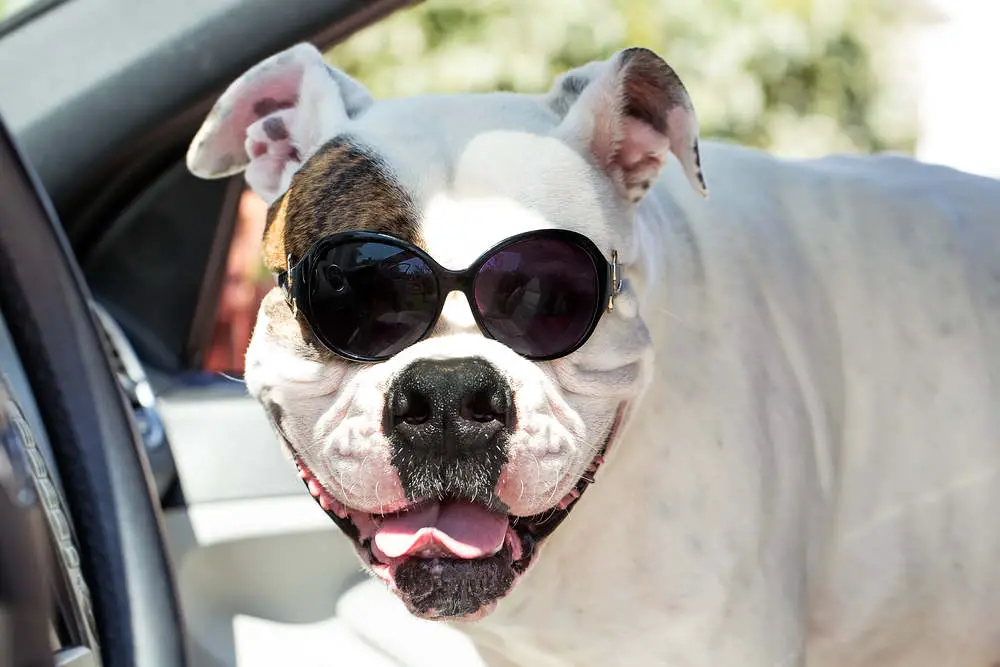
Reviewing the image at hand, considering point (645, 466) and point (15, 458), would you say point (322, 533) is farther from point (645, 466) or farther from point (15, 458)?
point (15, 458)

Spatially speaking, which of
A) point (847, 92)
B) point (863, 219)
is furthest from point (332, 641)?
point (847, 92)

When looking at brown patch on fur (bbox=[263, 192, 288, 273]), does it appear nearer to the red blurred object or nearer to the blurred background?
the red blurred object

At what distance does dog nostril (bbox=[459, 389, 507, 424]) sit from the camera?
1579 millimetres

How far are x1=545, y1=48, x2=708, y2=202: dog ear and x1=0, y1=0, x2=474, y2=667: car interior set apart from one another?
0.58m

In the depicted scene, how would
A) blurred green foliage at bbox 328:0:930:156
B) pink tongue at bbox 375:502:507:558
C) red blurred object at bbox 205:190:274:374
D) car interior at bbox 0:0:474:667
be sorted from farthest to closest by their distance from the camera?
1. blurred green foliage at bbox 328:0:930:156
2. red blurred object at bbox 205:190:274:374
3. pink tongue at bbox 375:502:507:558
4. car interior at bbox 0:0:474:667

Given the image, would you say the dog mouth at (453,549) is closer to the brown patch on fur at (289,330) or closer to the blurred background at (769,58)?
the brown patch on fur at (289,330)

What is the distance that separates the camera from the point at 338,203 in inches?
68.2

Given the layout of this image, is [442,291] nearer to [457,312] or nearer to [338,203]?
[457,312]

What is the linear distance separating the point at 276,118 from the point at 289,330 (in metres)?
0.38

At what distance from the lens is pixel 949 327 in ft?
7.16

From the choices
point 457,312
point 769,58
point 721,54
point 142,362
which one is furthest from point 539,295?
point 769,58

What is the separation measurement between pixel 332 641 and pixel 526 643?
1.92 feet

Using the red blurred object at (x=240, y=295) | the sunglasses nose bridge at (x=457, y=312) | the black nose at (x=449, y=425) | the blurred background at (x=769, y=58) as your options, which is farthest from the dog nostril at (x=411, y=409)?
the blurred background at (x=769, y=58)

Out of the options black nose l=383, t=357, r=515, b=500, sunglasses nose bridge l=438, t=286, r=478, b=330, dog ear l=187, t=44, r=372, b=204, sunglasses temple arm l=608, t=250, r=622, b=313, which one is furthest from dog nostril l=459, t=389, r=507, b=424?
dog ear l=187, t=44, r=372, b=204
